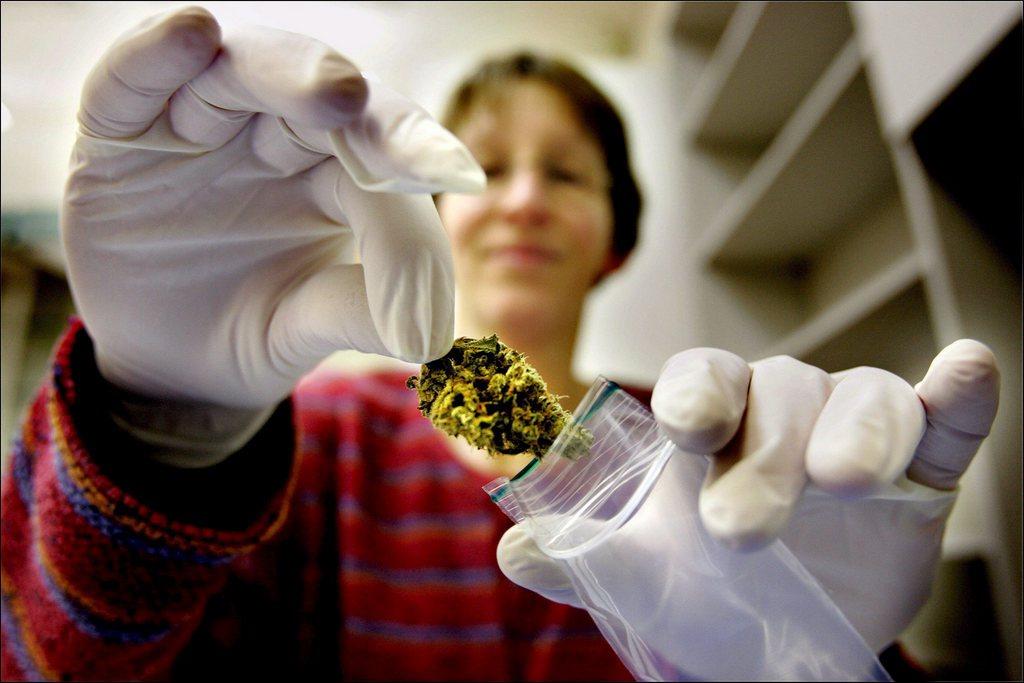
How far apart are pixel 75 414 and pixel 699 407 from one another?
1.64 feet

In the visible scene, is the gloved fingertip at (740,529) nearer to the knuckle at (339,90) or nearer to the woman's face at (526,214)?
the knuckle at (339,90)

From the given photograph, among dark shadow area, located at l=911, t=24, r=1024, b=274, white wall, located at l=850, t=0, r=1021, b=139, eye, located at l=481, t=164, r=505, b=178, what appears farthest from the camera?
eye, located at l=481, t=164, r=505, b=178

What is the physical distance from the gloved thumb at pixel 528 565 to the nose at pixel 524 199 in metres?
0.67

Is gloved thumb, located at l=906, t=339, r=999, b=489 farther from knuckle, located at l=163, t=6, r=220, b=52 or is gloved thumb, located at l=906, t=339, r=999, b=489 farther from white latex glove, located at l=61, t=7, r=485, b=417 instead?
knuckle, located at l=163, t=6, r=220, b=52

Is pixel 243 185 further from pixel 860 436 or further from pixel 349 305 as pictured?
pixel 860 436

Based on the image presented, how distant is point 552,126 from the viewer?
1081mm

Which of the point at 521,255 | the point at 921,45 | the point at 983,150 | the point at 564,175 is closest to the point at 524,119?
the point at 564,175

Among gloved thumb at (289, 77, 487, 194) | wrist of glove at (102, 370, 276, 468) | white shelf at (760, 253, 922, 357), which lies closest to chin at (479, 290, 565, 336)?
wrist of glove at (102, 370, 276, 468)

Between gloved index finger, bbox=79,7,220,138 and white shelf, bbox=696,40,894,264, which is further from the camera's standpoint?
white shelf, bbox=696,40,894,264

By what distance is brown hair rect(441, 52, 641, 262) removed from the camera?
112 cm

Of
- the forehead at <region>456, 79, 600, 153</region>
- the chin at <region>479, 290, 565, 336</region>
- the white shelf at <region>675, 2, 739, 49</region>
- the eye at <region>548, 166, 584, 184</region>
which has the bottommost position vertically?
the chin at <region>479, 290, 565, 336</region>

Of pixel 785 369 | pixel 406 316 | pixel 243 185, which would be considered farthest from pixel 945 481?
pixel 243 185

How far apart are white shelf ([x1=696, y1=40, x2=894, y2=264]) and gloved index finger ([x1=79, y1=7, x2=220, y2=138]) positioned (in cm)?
107

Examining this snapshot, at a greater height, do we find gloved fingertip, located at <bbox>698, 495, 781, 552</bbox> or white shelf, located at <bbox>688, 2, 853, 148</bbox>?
white shelf, located at <bbox>688, 2, 853, 148</bbox>
